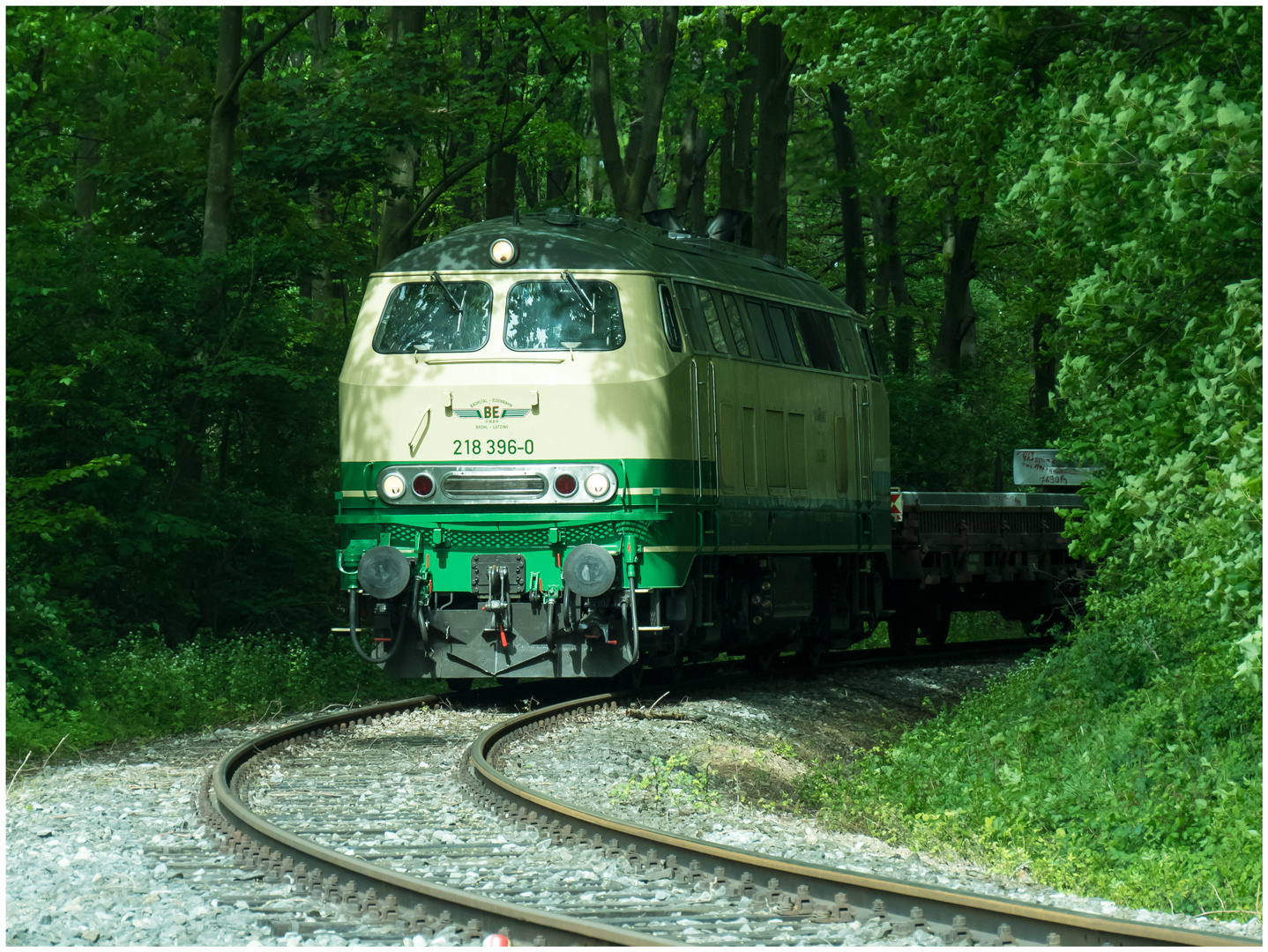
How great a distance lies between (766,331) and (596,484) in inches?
118

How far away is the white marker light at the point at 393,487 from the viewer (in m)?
12.4

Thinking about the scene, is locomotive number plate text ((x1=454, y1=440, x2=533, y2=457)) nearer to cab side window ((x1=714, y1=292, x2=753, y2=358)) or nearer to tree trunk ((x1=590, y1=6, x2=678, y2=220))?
cab side window ((x1=714, y1=292, x2=753, y2=358))

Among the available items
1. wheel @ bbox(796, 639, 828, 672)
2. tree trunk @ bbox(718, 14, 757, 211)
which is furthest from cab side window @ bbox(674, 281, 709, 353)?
tree trunk @ bbox(718, 14, 757, 211)

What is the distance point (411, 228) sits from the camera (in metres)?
20.9

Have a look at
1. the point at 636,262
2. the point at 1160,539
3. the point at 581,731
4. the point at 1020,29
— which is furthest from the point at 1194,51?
the point at 581,731

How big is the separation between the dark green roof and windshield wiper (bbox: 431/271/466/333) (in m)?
0.09

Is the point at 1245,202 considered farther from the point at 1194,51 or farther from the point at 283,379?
the point at 283,379

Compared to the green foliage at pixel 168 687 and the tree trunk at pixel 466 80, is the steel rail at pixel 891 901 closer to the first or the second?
the green foliage at pixel 168 687

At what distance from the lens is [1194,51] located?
29.6ft

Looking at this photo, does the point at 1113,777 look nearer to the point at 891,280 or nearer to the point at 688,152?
the point at 688,152

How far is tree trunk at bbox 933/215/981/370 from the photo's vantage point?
92.3 ft

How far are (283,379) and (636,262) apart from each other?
5361 mm

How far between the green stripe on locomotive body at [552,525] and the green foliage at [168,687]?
5.13ft

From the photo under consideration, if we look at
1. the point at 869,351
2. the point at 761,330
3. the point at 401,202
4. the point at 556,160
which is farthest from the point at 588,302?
the point at 556,160
